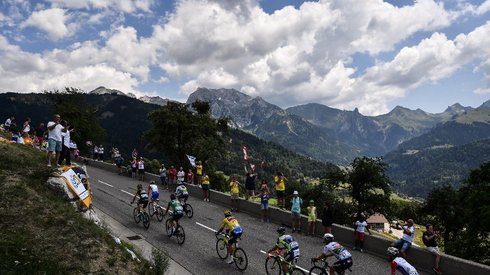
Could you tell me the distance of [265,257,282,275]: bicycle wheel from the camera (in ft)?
46.6

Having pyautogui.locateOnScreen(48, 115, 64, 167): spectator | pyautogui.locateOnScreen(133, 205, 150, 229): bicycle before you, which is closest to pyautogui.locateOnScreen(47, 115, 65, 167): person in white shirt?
pyautogui.locateOnScreen(48, 115, 64, 167): spectator

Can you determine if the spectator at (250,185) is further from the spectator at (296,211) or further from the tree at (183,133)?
the tree at (183,133)

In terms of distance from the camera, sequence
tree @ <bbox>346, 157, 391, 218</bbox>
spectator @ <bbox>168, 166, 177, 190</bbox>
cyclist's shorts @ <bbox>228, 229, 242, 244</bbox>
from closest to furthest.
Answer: cyclist's shorts @ <bbox>228, 229, 242, 244</bbox>
spectator @ <bbox>168, 166, 177, 190</bbox>
tree @ <bbox>346, 157, 391, 218</bbox>

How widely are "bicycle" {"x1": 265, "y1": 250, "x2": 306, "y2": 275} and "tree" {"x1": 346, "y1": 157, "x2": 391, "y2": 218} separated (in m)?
28.8

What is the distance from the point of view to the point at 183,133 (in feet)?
163

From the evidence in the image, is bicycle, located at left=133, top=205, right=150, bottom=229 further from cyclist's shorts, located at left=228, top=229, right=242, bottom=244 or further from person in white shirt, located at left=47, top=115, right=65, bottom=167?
cyclist's shorts, located at left=228, top=229, right=242, bottom=244

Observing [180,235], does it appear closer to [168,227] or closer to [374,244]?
[168,227]

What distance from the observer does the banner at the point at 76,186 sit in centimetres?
1664

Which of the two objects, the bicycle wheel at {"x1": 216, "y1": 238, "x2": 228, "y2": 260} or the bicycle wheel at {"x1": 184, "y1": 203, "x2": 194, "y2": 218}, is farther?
the bicycle wheel at {"x1": 184, "y1": 203, "x2": 194, "y2": 218}

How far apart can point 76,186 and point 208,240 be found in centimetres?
671

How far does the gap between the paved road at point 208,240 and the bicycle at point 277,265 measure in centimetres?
37

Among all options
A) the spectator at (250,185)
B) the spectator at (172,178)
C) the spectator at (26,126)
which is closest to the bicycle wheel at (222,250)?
the spectator at (250,185)

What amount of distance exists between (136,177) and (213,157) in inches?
474

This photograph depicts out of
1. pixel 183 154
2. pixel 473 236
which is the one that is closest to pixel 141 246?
pixel 473 236
